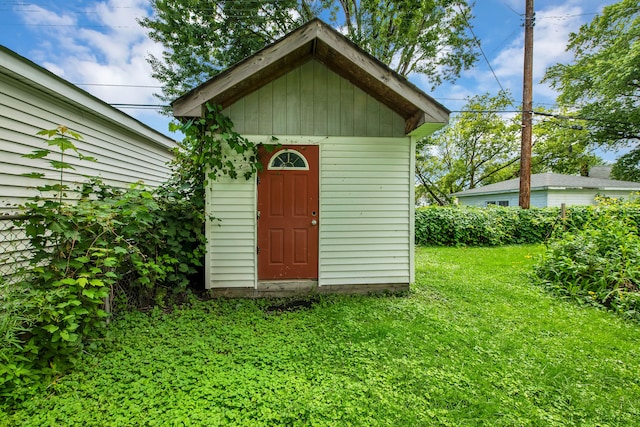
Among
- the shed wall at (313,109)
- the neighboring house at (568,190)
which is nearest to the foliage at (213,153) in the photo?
the shed wall at (313,109)

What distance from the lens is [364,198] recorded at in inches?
160

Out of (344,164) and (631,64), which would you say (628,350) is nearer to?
(344,164)

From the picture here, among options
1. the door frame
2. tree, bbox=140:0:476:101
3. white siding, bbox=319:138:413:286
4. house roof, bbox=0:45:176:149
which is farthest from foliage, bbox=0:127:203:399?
tree, bbox=140:0:476:101

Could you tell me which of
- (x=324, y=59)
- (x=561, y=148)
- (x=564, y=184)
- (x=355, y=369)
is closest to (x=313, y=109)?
(x=324, y=59)

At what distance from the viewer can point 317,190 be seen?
4.02 metres

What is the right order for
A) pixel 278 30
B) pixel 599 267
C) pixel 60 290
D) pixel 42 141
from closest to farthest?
pixel 60 290 < pixel 42 141 < pixel 599 267 < pixel 278 30

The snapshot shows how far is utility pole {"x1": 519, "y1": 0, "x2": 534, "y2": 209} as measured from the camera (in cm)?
848

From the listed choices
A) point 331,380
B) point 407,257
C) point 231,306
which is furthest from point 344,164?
point 331,380

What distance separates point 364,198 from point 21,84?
14.9 ft

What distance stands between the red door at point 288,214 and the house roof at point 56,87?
2817 mm

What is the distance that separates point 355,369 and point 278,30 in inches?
452

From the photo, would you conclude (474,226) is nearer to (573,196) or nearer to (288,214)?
(288,214)

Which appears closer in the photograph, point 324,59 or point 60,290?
point 60,290

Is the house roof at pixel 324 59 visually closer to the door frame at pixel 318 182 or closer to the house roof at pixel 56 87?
the door frame at pixel 318 182
